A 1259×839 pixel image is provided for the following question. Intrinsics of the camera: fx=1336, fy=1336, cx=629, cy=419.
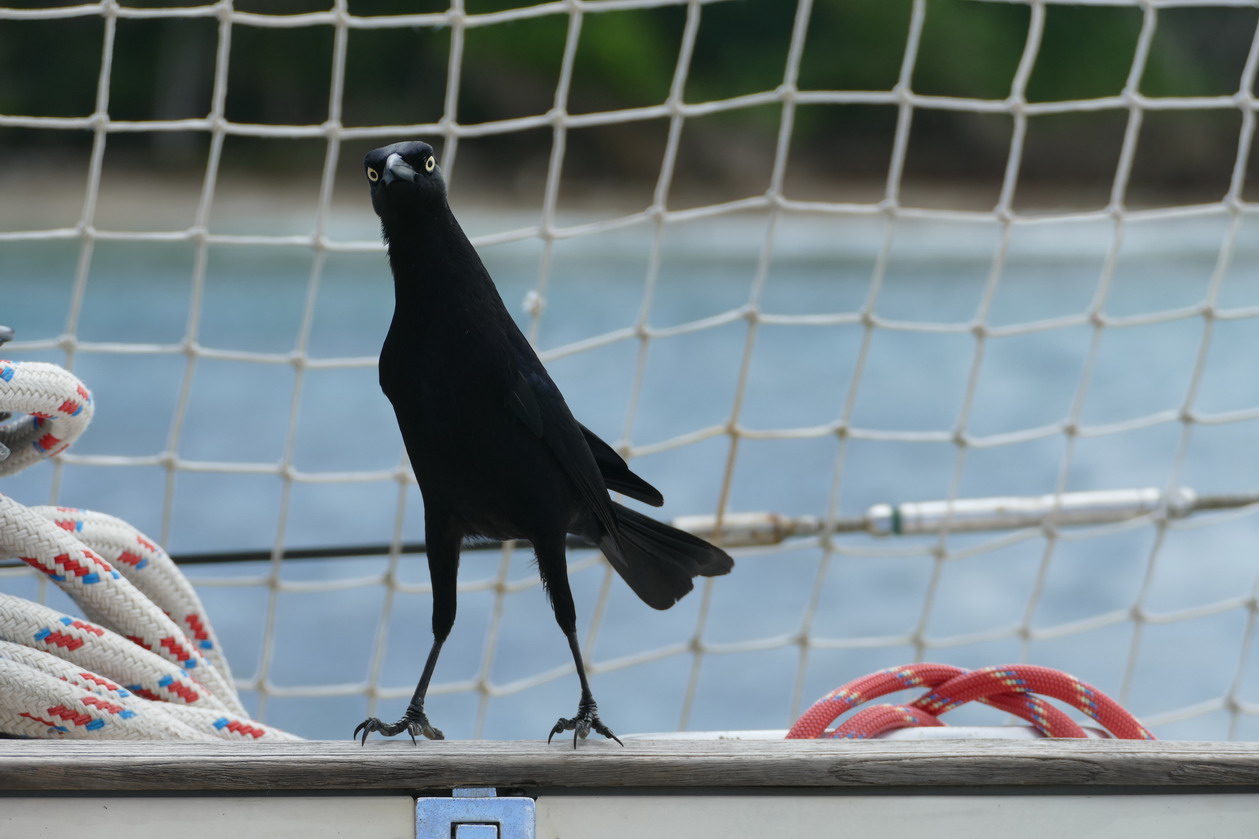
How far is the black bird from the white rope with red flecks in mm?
160

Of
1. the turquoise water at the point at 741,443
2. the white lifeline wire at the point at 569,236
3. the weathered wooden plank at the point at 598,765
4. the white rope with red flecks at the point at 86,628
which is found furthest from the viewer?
the turquoise water at the point at 741,443

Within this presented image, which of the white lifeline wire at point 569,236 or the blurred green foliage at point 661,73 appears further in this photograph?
the blurred green foliage at point 661,73

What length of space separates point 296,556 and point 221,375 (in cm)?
655

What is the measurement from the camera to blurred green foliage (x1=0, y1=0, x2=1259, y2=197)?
31.9 ft

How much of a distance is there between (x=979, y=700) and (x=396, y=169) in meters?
0.42

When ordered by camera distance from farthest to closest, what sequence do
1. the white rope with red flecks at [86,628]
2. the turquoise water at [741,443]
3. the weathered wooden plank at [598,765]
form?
the turquoise water at [741,443] < the white rope with red flecks at [86,628] < the weathered wooden plank at [598,765]

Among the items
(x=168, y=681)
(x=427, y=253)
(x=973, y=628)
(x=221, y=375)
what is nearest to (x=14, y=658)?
(x=168, y=681)

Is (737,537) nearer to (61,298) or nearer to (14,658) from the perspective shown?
(14,658)

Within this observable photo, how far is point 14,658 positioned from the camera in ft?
2.23

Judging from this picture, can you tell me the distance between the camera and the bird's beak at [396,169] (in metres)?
0.58

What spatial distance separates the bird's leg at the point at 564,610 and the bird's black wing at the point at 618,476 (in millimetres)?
78

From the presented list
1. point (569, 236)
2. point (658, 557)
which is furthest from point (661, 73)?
point (658, 557)

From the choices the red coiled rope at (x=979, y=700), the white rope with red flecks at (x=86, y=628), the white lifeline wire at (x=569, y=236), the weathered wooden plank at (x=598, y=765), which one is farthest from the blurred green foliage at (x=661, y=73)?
the weathered wooden plank at (x=598, y=765)

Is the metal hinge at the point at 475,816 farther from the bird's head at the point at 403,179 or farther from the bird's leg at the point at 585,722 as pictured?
the bird's head at the point at 403,179
